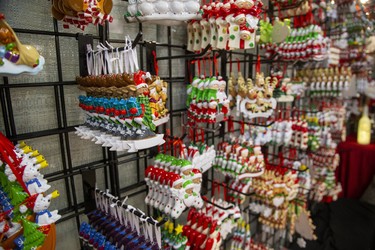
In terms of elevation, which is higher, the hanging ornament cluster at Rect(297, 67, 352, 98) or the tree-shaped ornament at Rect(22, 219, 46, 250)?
the hanging ornament cluster at Rect(297, 67, 352, 98)

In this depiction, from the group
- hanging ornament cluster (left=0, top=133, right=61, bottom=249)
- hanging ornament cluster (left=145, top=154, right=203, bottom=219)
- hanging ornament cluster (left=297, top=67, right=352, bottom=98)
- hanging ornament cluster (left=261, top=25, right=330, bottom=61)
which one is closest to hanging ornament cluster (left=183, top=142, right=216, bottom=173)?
hanging ornament cluster (left=145, top=154, right=203, bottom=219)

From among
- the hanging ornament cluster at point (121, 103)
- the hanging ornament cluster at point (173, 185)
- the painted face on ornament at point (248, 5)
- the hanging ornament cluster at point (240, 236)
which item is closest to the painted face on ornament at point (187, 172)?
the hanging ornament cluster at point (173, 185)

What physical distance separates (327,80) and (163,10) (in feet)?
5.78

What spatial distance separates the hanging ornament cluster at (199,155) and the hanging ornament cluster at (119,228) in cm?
33

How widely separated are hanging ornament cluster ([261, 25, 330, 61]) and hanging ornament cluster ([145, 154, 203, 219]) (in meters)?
1.10

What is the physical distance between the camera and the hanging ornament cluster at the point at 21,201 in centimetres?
67

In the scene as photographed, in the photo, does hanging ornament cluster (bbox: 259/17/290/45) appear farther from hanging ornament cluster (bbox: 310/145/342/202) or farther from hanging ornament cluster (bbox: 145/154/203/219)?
hanging ornament cluster (bbox: 310/145/342/202)

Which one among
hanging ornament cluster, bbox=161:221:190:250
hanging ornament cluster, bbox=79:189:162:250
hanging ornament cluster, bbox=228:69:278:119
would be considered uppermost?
hanging ornament cluster, bbox=228:69:278:119

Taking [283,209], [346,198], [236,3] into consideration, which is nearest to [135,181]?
[236,3]

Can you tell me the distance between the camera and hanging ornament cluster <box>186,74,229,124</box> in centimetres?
116

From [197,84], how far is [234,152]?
17.3 inches

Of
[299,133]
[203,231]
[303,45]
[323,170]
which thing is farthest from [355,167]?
[203,231]

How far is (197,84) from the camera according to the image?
121cm

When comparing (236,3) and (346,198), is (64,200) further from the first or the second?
(346,198)
